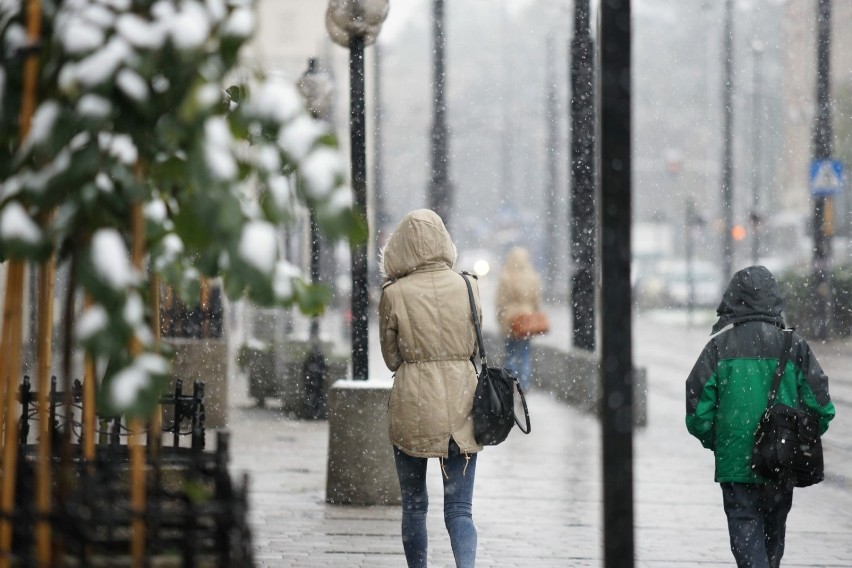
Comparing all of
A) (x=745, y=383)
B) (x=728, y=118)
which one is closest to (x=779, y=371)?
(x=745, y=383)

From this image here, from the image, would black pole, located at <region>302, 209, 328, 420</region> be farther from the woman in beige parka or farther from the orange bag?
the woman in beige parka

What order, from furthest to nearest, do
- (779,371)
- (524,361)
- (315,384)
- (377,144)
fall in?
(377,144) → (524,361) → (315,384) → (779,371)

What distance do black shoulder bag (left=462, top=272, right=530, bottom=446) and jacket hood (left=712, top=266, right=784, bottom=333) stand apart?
932mm

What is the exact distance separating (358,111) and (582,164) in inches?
307

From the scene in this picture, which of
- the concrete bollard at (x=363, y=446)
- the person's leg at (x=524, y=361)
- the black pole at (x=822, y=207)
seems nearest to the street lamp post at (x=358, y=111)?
the concrete bollard at (x=363, y=446)

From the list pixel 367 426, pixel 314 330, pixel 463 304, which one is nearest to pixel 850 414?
pixel 314 330

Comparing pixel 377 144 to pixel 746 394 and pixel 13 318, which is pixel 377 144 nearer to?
pixel 746 394

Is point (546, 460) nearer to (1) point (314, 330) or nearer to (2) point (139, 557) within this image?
(1) point (314, 330)

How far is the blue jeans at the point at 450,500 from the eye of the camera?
5.83 metres

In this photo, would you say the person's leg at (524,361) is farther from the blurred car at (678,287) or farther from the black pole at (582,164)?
the blurred car at (678,287)

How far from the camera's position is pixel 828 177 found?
22750 millimetres

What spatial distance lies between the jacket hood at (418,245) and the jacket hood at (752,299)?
3.88 ft

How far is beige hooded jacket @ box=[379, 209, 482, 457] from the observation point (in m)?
5.74

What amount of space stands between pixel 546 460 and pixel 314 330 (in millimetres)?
7075
